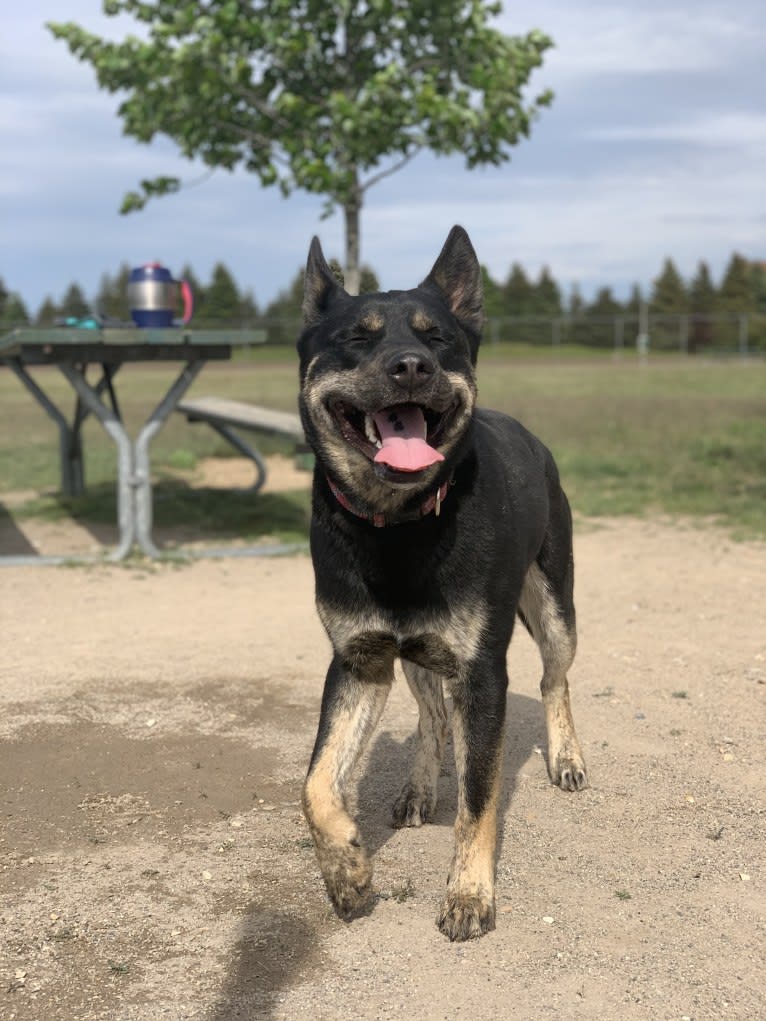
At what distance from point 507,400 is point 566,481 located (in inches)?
479

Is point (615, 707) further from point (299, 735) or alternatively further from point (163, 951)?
point (163, 951)

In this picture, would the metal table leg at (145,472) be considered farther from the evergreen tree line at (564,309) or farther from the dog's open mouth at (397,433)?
the evergreen tree line at (564,309)

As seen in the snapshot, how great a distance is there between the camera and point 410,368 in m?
3.27

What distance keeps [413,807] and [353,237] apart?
10.4 m

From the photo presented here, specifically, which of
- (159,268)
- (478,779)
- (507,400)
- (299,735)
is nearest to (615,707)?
(299,735)

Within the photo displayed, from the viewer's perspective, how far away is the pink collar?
3541 millimetres

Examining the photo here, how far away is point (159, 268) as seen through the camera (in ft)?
31.1

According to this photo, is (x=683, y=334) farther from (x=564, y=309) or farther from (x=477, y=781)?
(x=477, y=781)

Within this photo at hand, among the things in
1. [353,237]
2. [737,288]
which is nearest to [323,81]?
[353,237]

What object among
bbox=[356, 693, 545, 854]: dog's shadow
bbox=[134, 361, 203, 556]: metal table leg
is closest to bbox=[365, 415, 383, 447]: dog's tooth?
bbox=[356, 693, 545, 854]: dog's shadow

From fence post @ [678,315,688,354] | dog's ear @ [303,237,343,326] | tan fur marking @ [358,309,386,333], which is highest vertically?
fence post @ [678,315,688,354]

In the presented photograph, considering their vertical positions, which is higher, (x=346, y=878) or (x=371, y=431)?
(x=371, y=431)

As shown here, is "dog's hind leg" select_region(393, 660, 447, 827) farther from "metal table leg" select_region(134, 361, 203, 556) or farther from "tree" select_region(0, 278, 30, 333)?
"tree" select_region(0, 278, 30, 333)

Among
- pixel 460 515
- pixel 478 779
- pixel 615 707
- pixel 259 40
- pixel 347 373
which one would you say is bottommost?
pixel 615 707
